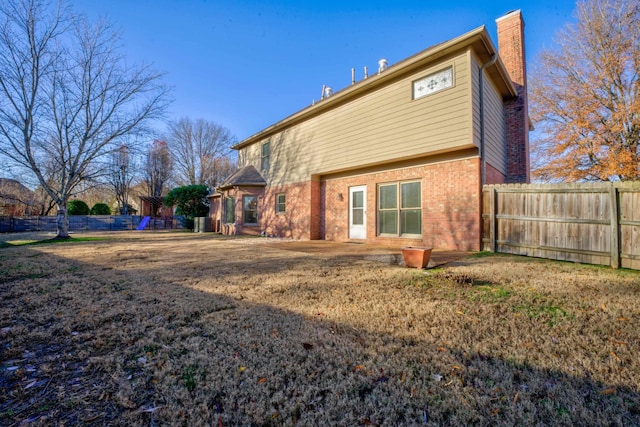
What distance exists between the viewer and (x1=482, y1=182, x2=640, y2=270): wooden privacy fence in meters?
4.84

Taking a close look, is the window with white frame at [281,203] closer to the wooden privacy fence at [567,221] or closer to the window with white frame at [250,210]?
the window with white frame at [250,210]

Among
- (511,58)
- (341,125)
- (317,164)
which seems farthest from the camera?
(317,164)

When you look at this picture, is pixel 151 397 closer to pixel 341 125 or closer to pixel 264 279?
pixel 264 279

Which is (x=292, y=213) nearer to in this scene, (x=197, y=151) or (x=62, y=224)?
(x=62, y=224)

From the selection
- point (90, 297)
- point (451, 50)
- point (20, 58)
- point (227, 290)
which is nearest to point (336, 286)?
point (227, 290)

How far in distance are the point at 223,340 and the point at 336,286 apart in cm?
193

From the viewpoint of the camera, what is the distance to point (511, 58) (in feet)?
29.3

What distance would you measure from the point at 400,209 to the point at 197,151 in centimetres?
2681

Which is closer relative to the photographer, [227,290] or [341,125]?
[227,290]

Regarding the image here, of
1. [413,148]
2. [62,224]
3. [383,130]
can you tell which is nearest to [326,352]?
[413,148]

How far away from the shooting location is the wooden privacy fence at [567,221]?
4844 mm

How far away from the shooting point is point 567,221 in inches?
217

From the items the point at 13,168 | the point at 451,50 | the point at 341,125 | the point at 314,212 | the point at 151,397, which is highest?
the point at 451,50

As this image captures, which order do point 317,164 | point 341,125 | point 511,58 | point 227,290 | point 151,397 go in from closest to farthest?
point 151,397 → point 227,290 → point 511,58 → point 341,125 → point 317,164
